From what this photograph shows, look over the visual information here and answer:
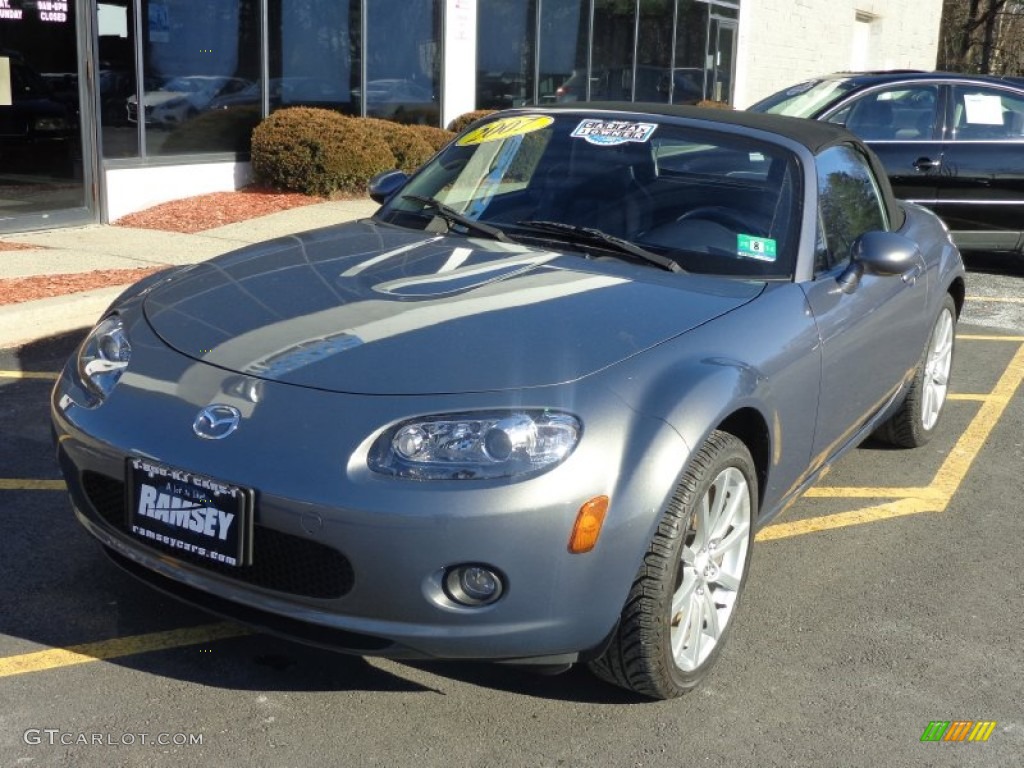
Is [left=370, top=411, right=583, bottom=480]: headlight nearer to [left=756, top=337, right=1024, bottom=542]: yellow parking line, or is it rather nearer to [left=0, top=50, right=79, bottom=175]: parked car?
[left=756, top=337, right=1024, bottom=542]: yellow parking line

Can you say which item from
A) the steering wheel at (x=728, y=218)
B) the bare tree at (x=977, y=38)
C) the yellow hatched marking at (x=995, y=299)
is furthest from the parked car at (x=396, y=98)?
the bare tree at (x=977, y=38)

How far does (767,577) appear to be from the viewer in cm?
420

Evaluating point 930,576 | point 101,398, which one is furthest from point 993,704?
point 101,398

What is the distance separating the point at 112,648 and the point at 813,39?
24.9 metres

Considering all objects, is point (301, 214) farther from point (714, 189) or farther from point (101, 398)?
point (101, 398)

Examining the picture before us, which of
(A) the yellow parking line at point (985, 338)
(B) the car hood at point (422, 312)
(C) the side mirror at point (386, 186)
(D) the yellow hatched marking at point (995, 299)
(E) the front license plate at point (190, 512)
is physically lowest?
(D) the yellow hatched marking at point (995, 299)

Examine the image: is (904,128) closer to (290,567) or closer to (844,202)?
(844,202)

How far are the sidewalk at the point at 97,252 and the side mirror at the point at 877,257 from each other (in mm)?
4586

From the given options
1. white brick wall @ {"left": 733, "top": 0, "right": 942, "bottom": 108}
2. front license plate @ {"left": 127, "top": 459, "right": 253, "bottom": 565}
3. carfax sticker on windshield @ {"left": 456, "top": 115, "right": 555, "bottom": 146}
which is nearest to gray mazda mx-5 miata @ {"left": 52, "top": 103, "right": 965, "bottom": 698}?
front license plate @ {"left": 127, "top": 459, "right": 253, "bottom": 565}

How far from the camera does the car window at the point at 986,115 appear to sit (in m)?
9.97

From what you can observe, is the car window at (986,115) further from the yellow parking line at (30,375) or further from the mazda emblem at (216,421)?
the mazda emblem at (216,421)

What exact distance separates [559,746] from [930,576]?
1.83 m

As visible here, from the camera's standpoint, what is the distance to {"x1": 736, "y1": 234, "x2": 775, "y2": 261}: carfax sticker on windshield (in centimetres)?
406

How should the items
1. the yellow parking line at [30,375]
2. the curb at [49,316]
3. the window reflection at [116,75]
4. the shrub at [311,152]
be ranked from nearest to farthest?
the yellow parking line at [30,375], the curb at [49,316], the window reflection at [116,75], the shrub at [311,152]
